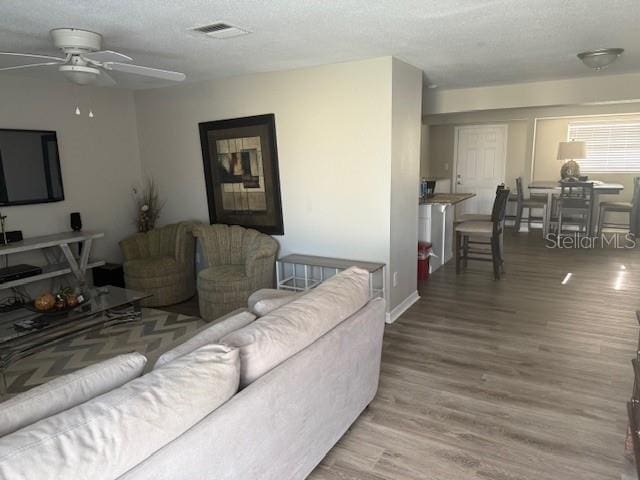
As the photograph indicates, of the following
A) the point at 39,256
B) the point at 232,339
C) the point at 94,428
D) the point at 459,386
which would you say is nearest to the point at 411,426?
the point at 459,386

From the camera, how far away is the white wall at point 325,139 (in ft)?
12.3

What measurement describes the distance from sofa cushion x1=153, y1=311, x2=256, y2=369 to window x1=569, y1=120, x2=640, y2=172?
798 centimetres

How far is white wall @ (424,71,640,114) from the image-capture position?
4.75 m

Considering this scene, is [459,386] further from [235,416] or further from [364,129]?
[364,129]

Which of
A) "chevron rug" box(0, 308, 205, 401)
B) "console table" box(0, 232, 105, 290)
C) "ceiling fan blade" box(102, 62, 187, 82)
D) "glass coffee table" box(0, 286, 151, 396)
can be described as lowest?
"chevron rug" box(0, 308, 205, 401)

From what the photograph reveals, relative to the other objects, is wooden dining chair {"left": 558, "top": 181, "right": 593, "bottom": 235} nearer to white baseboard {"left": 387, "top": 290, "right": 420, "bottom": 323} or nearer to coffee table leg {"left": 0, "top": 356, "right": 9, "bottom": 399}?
white baseboard {"left": 387, "top": 290, "right": 420, "bottom": 323}

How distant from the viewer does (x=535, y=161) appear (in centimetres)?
841

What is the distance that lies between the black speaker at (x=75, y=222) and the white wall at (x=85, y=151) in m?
0.10

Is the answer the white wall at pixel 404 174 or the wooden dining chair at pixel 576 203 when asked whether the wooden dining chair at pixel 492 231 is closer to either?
the white wall at pixel 404 174

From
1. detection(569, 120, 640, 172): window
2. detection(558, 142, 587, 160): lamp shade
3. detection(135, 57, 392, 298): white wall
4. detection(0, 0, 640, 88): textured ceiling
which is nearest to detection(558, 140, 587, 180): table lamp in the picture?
detection(558, 142, 587, 160): lamp shade

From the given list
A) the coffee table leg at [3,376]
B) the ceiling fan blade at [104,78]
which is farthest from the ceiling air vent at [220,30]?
the coffee table leg at [3,376]

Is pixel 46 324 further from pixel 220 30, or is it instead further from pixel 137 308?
pixel 220 30

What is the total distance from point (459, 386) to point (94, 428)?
7.50 ft

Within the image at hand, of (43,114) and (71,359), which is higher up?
(43,114)
